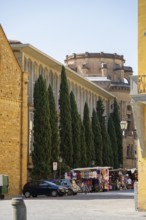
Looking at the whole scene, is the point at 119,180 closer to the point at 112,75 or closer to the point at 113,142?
the point at 113,142

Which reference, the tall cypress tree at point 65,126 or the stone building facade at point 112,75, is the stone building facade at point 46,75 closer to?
the tall cypress tree at point 65,126

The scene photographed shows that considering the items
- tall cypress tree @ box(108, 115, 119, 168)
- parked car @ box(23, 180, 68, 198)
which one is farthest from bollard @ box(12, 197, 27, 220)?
tall cypress tree @ box(108, 115, 119, 168)

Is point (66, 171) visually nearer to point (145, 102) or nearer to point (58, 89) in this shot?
point (58, 89)

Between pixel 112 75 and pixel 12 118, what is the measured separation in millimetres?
66700

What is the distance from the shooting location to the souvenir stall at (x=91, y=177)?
5188cm

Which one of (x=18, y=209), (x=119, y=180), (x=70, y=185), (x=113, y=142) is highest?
(x=113, y=142)


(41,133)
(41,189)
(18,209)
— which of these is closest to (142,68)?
(18,209)

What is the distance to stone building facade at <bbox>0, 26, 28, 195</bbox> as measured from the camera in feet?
147

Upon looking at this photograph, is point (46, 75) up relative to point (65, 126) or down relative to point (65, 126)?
up

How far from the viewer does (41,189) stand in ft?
141

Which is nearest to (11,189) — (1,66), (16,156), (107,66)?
(16,156)

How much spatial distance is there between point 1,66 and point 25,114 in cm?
446

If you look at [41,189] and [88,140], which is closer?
[41,189]

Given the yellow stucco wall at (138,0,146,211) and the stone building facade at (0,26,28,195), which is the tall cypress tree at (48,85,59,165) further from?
the yellow stucco wall at (138,0,146,211)
